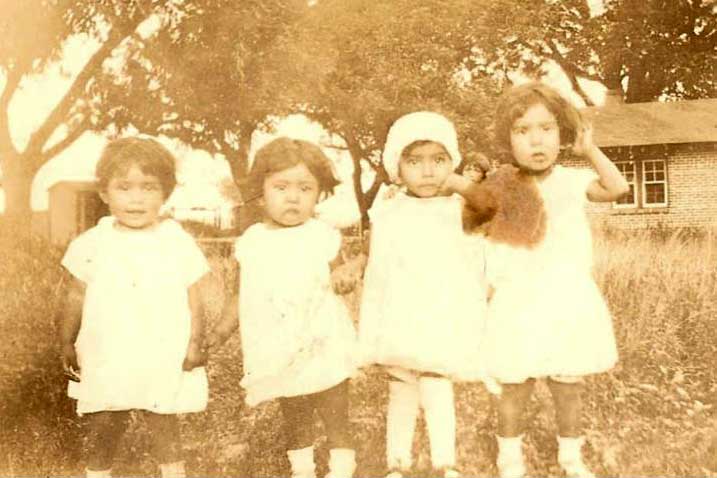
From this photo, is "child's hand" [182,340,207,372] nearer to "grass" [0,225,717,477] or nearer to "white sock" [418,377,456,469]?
"grass" [0,225,717,477]

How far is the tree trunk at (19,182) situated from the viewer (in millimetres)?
3273

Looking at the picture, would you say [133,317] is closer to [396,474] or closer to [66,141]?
[396,474]

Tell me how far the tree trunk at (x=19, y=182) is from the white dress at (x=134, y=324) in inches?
40.4

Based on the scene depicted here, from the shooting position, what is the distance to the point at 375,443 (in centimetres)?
256

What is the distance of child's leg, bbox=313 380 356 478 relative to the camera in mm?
2332

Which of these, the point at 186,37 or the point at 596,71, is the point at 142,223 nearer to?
the point at 186,37

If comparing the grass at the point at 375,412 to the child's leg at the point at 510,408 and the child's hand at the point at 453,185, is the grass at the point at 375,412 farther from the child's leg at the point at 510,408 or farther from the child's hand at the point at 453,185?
the child's hand at the point at 453,185

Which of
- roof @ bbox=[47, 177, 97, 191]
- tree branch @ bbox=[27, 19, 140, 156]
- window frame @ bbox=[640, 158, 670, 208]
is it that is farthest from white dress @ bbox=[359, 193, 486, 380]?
tree branch @ bbox=[27, 19, 140, 156]

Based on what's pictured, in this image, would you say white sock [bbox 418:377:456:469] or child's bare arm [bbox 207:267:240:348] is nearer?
white sock [bbox 418:377:456:469]

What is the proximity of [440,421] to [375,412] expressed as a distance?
1.77 feet

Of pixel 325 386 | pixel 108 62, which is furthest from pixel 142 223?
pixel 108 62

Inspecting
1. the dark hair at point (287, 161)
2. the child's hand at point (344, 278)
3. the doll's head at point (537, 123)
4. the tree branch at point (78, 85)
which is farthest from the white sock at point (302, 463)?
the tree branch at point (78, 85)

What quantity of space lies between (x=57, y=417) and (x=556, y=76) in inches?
91.7

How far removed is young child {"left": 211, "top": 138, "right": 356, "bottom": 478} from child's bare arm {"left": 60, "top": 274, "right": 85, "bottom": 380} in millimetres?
447
